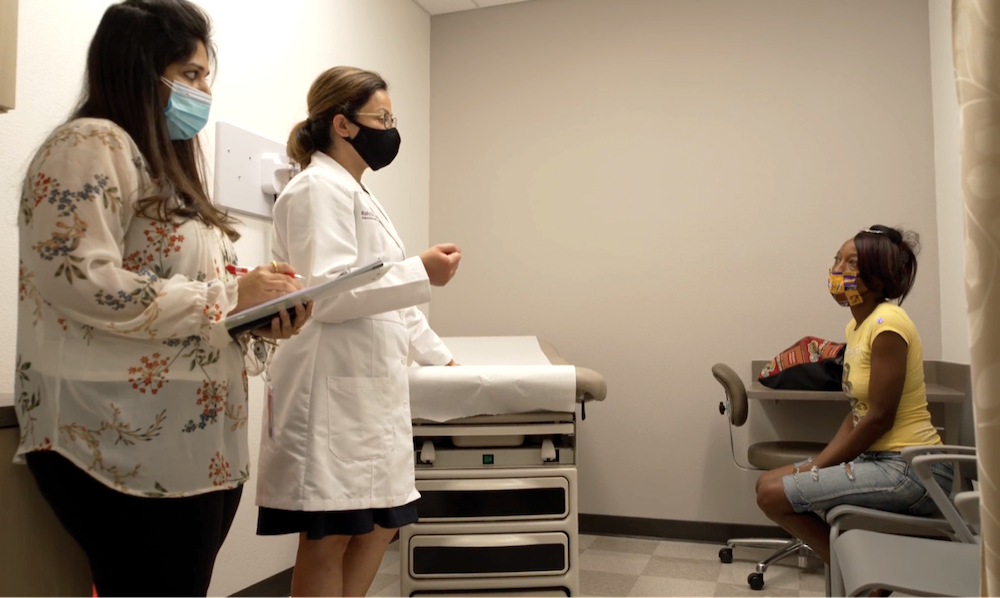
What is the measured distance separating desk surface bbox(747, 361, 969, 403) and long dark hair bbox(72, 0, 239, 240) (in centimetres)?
239

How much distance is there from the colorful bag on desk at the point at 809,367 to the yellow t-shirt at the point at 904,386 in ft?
2.09

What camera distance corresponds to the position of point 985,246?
0.75 metres

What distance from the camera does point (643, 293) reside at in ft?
12.1

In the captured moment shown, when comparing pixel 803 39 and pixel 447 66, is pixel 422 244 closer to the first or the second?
pixel 447 66

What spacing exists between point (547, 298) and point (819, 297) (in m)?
1.26

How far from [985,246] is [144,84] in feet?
3.71

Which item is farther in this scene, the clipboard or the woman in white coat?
the woman in white coat

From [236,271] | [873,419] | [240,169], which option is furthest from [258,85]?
[873,419]

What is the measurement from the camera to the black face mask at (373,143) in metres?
1.85

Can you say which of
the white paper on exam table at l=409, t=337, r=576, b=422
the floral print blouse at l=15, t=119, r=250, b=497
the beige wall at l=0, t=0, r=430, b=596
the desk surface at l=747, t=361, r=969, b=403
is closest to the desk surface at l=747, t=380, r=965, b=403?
the desk surface at l=747, t=361, r=969, b=403

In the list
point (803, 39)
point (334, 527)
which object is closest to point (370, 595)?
point (334, 527)

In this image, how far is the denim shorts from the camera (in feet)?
6.87

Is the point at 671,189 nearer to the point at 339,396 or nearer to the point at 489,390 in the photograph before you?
the point at 489,390

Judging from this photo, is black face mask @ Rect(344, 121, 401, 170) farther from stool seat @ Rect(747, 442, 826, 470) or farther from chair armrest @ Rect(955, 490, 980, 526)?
stool seat @ Rect(747, 442, 826, 470)
